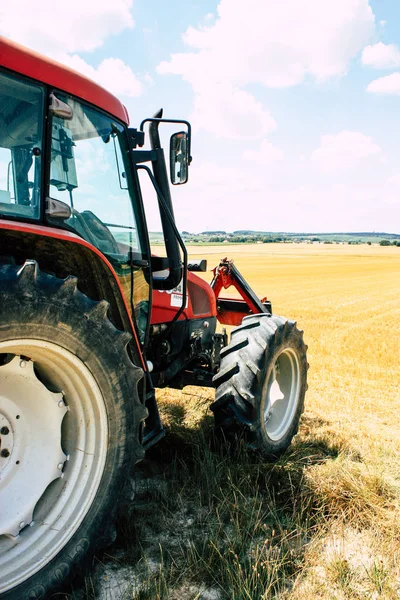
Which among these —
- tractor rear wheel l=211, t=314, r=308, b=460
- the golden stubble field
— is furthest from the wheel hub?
tractor rear wheel l=211, t=314, r=308, b=460

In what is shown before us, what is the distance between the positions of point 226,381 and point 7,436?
1.95 metres

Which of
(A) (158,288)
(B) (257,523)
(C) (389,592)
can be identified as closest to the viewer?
(C) (389,592)

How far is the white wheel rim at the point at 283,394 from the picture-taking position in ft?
14.7

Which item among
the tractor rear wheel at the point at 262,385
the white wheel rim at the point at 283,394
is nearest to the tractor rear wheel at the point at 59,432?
the tractor rear wheel at the point at 262,385

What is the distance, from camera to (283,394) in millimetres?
4793

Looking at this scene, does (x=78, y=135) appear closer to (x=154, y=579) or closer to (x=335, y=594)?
(x=154, y=579)

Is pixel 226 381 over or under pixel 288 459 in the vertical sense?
over

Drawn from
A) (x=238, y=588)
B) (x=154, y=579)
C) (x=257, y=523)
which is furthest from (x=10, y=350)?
(x=257, y=523)

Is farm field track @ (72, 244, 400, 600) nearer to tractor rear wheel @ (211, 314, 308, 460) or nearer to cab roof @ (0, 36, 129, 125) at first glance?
tractor rear wheel @ (211, 314, 308, 460)

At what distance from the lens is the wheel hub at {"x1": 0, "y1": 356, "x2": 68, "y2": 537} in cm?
229

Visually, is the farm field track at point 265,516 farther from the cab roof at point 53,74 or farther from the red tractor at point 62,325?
the cab roof at point 53,74

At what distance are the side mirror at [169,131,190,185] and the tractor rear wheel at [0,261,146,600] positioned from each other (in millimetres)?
1456

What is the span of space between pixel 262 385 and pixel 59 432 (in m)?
1.91

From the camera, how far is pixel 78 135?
2850 mm
